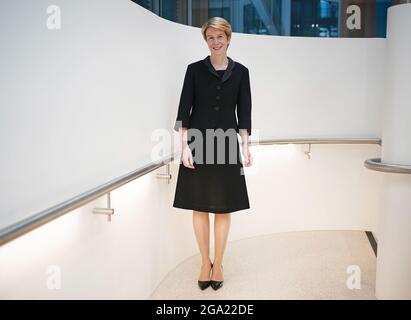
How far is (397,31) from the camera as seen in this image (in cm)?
250

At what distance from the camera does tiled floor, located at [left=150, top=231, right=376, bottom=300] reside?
2914 millimetres

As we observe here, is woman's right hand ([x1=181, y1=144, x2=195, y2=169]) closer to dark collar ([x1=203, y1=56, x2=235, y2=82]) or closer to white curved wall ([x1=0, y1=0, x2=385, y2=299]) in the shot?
white curved wall ([x1=0, y1=0, x2=385, y2=299])

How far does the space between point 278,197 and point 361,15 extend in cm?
190

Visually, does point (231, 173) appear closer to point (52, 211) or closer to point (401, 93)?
point (401, 93)

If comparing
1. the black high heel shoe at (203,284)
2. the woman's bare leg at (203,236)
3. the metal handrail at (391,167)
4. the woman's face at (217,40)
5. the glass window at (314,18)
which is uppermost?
the glass window at (314,18)

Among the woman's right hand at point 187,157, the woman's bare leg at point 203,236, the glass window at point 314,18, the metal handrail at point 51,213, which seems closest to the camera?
the metal handrail at point 51,213

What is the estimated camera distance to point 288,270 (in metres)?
3.31

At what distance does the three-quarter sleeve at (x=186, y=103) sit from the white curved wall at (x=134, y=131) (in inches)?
5.6

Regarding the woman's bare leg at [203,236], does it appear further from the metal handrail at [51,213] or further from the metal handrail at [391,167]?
the metal handrail at [391,167]

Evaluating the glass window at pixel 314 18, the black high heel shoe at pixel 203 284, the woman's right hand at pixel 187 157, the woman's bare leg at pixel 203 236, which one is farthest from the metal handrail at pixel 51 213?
the glass window at pixel 314 18

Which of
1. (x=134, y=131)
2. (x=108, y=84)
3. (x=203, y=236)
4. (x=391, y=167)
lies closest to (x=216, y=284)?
(x=203, y=236)

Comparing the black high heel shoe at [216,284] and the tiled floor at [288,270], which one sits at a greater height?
the black high heel shoe at [216,284]

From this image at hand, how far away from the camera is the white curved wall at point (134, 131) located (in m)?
1.53

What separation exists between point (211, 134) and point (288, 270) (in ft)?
4.07
